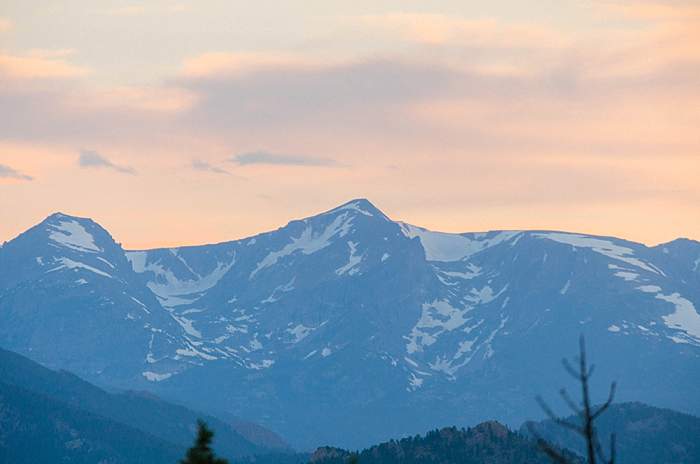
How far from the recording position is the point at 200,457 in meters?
51.1

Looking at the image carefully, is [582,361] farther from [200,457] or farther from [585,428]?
[200,457]

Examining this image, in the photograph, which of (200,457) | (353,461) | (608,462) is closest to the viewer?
(608,462)

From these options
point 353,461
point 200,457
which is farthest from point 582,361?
point 353,461

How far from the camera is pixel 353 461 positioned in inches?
2539

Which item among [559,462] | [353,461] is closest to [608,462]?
[559,462]

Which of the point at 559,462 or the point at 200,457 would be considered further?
the point at 200,457

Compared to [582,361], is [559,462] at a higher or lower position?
lower

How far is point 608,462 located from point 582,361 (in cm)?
244

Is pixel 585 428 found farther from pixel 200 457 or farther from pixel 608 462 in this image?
pixel 200 457

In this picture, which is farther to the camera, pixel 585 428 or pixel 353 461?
pixel 353 461

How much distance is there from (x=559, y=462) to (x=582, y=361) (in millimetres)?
2420

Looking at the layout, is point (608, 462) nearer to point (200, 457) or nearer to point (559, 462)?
point (559, 462)

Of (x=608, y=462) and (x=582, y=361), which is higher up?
(x=582, y=361)

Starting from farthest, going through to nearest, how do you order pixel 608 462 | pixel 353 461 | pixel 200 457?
pixel 353 461 < pixel 200 457 < pixel 608 462
